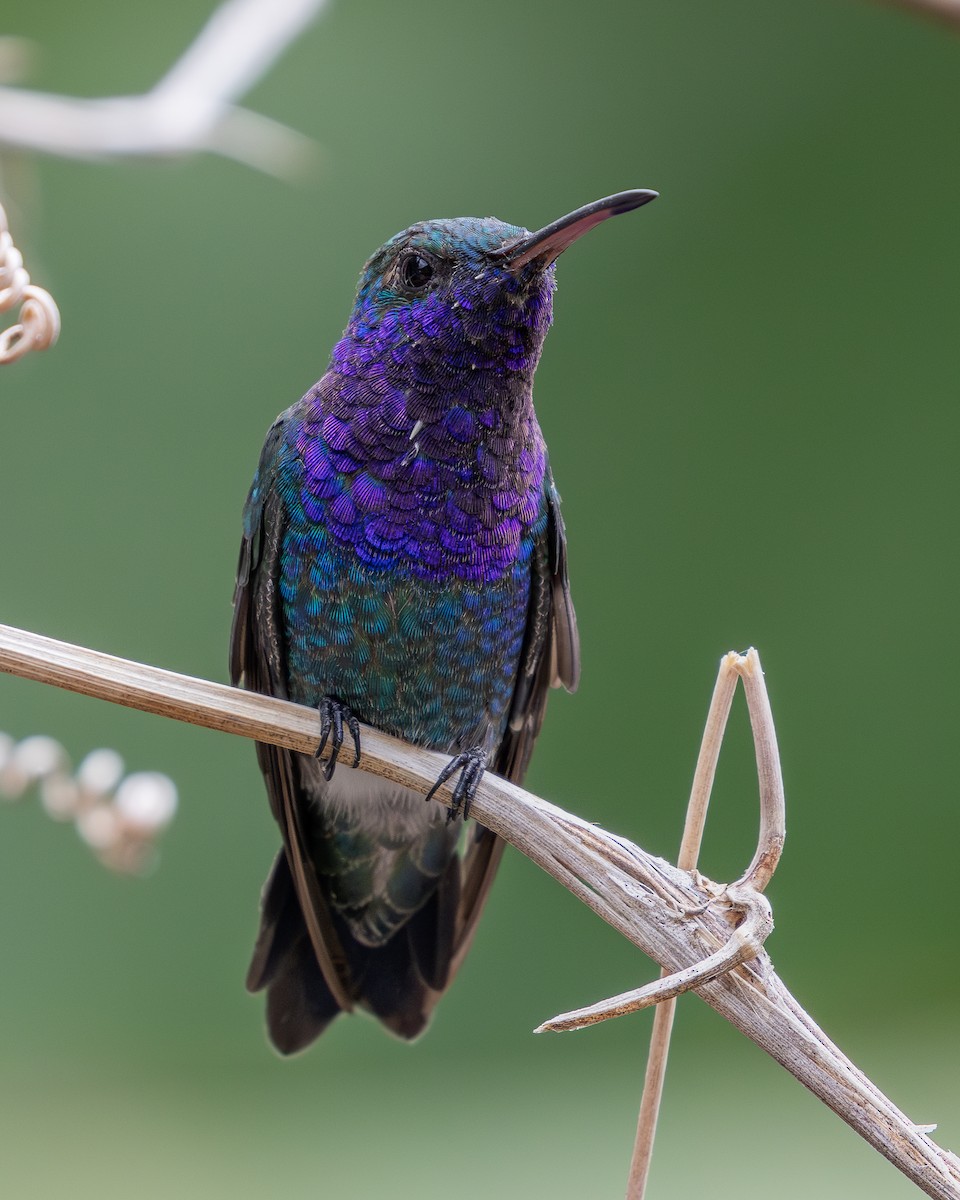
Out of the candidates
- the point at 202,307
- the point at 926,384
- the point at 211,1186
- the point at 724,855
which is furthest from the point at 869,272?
the point at 211,1186

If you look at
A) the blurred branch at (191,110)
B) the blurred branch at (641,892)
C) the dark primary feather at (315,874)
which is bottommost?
the blurred branch at (641,892)

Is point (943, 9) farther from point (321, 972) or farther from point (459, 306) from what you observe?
point (321, 972)

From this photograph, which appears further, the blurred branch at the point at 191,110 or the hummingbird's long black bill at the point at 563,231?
the blurred branch at the point at 191,110

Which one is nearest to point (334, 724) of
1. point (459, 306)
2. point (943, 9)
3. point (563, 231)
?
point (459, 306)

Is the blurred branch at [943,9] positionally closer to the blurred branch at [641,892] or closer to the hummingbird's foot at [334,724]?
the blurred branch at [641,892]

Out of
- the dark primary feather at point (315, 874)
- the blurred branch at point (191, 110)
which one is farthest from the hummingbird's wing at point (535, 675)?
the blurred branch at point (191, 110)

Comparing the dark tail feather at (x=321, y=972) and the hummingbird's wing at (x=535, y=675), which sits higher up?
the hummingbird's wing at (x=535, y=675)

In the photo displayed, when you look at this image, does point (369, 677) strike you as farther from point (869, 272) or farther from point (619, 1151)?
point (869, 272)
